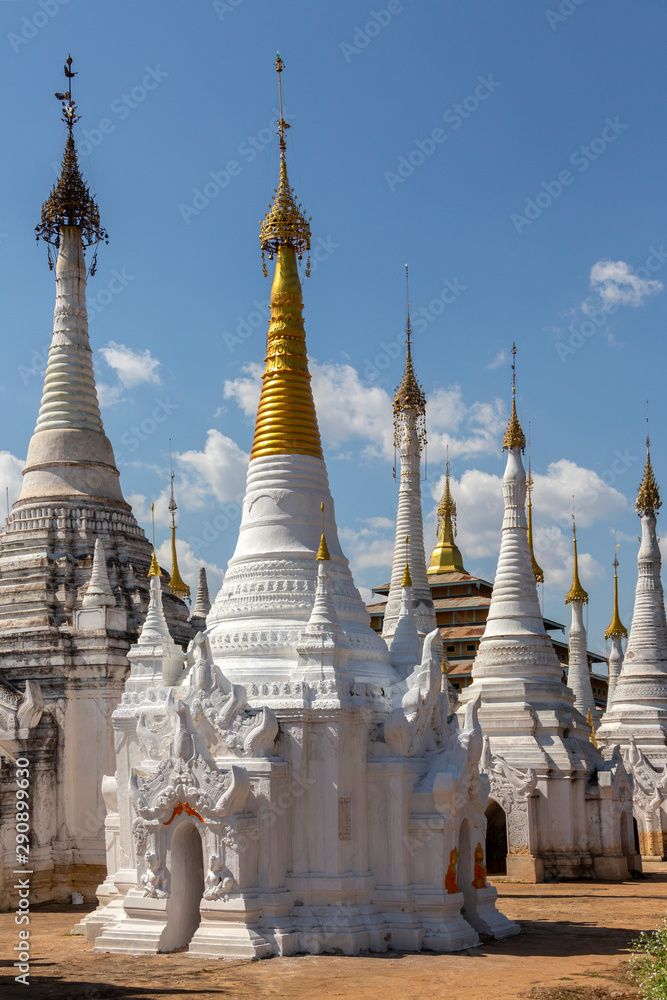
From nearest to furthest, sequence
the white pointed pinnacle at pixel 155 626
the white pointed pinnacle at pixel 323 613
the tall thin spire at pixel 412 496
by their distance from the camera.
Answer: the white pointed pinnacle at pixel 323 613 → the white pointed pinnacle at pixel 155 626 → the tall thin spire at pixel 412 496

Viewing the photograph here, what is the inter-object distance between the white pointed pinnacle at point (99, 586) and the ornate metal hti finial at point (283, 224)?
9.42 metres

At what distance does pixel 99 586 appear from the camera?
106ft

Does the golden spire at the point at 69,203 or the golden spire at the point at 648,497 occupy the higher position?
the golden spire at the point at 69,203

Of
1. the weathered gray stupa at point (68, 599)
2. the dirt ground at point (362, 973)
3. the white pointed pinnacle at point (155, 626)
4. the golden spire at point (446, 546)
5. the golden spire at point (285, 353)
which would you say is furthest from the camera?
the golden spire at point (446, 546)

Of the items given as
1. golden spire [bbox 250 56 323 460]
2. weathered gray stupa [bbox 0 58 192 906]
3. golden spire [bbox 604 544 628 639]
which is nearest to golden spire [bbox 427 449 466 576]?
golden spire [bbox 604 544 628 639]

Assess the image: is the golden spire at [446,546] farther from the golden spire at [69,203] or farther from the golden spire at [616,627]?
the golden spire at [69,203]

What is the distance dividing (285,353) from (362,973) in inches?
510

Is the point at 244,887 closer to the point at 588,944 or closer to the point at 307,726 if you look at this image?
the point at 307,726

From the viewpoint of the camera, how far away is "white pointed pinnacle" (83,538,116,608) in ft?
105

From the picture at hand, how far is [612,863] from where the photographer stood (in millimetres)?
34594

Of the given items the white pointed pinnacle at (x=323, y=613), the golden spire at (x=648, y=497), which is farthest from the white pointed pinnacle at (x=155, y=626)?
the golden spire at (x=648, y=497)

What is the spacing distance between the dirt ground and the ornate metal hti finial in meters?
14.5

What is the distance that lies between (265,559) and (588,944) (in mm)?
9529

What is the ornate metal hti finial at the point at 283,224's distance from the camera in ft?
88.0
